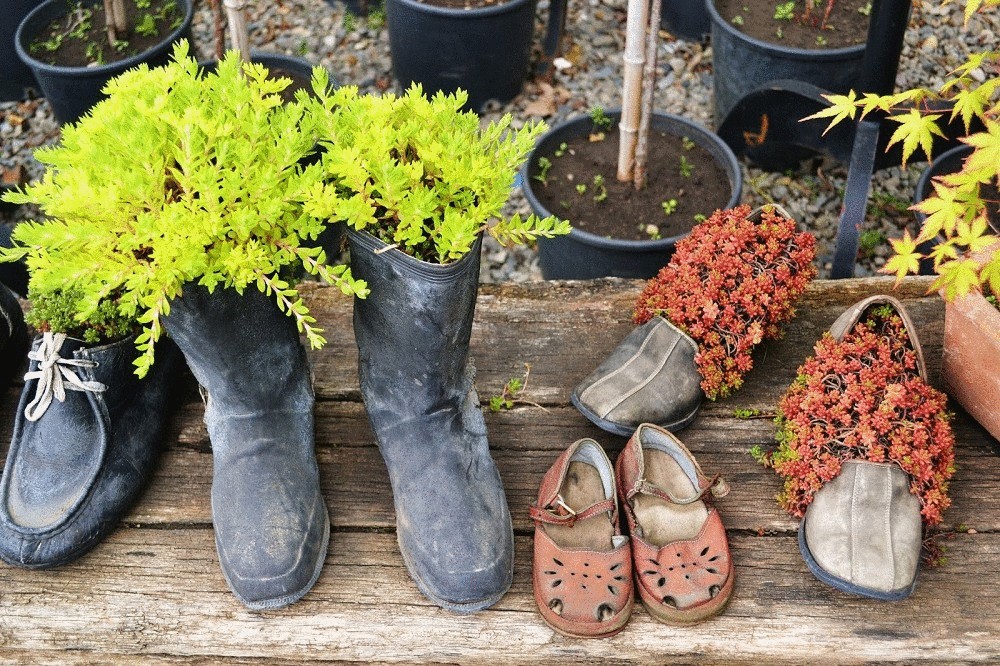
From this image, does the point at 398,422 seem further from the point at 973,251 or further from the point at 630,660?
the point at 973,251

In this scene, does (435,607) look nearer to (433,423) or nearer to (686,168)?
(433,423)

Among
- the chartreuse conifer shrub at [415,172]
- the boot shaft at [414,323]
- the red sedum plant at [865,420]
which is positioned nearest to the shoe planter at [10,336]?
the boot shaft at [414,323]

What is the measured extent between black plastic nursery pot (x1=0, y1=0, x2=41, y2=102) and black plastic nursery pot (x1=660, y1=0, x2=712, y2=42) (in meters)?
3.09

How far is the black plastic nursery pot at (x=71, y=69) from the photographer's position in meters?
3.52

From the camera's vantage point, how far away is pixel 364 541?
1.92 metres

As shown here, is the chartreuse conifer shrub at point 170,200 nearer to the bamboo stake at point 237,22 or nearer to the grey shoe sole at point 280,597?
the grey shoe sole at point 280,597

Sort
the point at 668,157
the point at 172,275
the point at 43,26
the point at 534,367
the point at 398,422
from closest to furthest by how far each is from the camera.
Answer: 1. the point at 172,275
2. the point at 398,422
3. the point at 534,367
4. the point at 668,157
5. the point at 43,26

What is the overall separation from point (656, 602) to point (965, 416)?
94cm

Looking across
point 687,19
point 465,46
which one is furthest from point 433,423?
point 687,19

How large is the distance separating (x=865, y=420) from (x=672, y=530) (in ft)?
1.56

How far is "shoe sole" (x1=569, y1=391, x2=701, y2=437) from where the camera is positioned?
6.63 feet

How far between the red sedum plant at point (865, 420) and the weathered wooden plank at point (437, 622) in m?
0.18

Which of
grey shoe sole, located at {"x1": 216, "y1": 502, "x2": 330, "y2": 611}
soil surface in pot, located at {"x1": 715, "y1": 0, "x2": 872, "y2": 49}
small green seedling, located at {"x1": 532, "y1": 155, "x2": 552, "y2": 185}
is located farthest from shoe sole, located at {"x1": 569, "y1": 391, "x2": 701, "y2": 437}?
soil surface in pot, located at {"x1": 715, "y1": 0, "x2": 872, "y2": 49}

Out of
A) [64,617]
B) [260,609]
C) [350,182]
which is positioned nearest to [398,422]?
[260,609]
